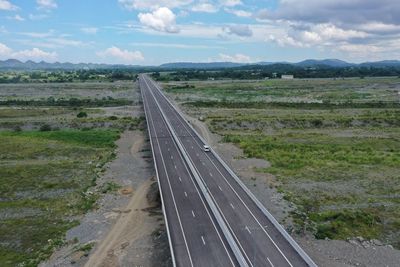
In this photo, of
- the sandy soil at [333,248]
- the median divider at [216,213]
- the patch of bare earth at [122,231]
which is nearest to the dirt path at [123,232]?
the patch of bare earth at [122,231]

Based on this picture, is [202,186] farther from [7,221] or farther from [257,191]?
[7,221]

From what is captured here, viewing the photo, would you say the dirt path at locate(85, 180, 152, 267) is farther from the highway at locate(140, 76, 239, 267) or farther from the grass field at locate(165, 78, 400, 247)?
the grass field at locate(165, 78, 400, 247)

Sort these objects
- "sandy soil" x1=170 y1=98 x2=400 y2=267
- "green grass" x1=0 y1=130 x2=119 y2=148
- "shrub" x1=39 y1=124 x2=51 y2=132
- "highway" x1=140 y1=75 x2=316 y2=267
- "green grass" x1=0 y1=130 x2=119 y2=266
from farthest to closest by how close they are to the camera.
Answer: "shrub" x1=39 y1=124 x2=51 y2=132 < "green grass" x1=0 y1=130 x2=119 y2=148 < "green grass" x1=0 y1=130 x2=119 y2=266 < "sandy soil" x1=170 y1=98 x2=400 y2=267 < "highway" x1=140 y1=75 x2=316 y2=267

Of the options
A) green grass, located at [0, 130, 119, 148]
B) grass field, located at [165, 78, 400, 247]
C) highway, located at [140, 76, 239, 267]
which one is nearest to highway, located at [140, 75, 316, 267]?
highway, located at [140, 76, 239, 267]

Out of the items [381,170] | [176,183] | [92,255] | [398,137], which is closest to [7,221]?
[92,255]

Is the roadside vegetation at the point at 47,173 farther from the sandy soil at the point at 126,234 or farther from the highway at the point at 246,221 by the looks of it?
the highway at the point at 246,221
